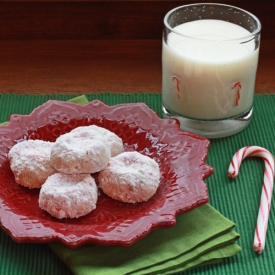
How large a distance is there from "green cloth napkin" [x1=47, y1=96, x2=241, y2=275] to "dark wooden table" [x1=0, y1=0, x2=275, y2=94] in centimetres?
57

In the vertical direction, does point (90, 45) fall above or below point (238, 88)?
below

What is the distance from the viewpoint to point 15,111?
140 cm

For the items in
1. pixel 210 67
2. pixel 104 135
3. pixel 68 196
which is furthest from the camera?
pixel 210 67

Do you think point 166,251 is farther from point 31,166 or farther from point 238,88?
point 238,88

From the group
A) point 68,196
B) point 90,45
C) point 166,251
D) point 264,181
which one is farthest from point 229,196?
point 90,45

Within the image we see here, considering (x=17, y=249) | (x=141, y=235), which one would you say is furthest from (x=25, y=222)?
(x=141, y=235)

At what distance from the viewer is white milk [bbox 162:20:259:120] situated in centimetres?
123

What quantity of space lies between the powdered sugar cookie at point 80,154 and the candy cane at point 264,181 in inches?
11.1

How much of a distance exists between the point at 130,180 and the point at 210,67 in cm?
35

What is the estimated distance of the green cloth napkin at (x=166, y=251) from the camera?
0.94 metres

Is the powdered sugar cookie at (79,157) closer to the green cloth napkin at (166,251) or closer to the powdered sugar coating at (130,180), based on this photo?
the powdered sugar coating at (130,180)

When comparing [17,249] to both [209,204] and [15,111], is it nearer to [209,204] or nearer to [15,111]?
[209,204]

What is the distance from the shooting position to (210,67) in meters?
1.22

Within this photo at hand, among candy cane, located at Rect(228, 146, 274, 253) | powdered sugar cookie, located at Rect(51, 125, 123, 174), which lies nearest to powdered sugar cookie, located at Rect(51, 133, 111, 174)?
powdered sugar cookie, located at Rect(51, 125, 123, 174)
